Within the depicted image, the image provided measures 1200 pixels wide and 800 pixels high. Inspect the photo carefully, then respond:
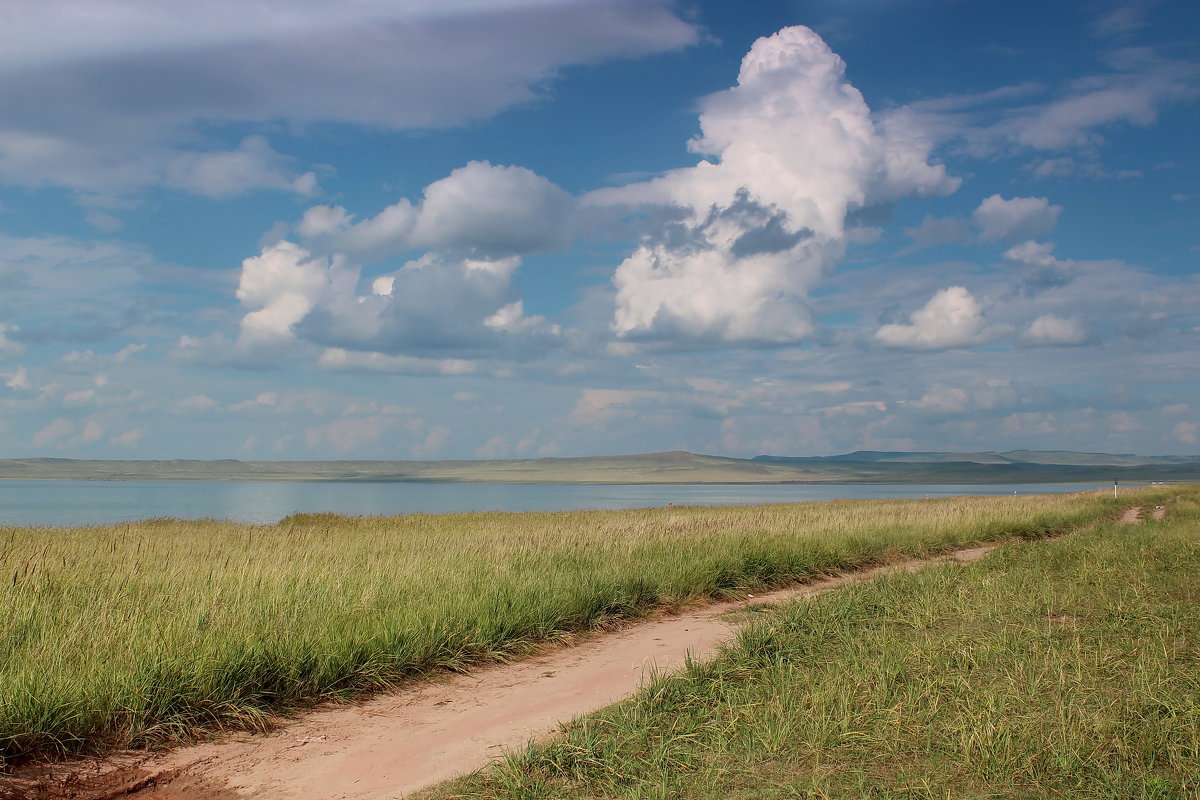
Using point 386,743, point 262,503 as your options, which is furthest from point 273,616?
point 262,503

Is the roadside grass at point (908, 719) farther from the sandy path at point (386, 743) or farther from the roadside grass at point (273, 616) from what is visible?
the roadside grass at point (273, 616)

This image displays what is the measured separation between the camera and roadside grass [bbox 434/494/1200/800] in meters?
4.62

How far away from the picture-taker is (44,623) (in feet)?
22.6

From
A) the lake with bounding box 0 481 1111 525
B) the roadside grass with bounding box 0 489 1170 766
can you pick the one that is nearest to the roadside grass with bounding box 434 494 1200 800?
the roadside grass with bounding box 0 489 1170 766

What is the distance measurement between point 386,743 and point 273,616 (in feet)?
8.08

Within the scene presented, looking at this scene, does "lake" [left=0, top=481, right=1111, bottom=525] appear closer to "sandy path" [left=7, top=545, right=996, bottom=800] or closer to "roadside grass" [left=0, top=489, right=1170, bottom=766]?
"roadside grass" [left=0, top=489, right=1170, bottom=766]

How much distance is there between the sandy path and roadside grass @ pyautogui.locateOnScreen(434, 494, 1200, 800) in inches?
21.3

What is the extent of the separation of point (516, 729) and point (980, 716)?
3.16 m

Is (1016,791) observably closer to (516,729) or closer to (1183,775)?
(1183,775)

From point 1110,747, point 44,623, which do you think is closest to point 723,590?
point 1110,747

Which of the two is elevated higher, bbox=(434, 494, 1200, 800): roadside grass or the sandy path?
bbox=(434, 494, 1200, 800): roadside grass

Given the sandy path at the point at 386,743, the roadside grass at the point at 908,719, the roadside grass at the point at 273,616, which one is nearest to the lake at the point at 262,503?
the roadside grass at the point at 273,616

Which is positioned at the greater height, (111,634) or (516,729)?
(111,634)

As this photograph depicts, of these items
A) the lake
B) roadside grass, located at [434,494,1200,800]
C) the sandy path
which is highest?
roadside grass, located at [434,494,1200,800]
